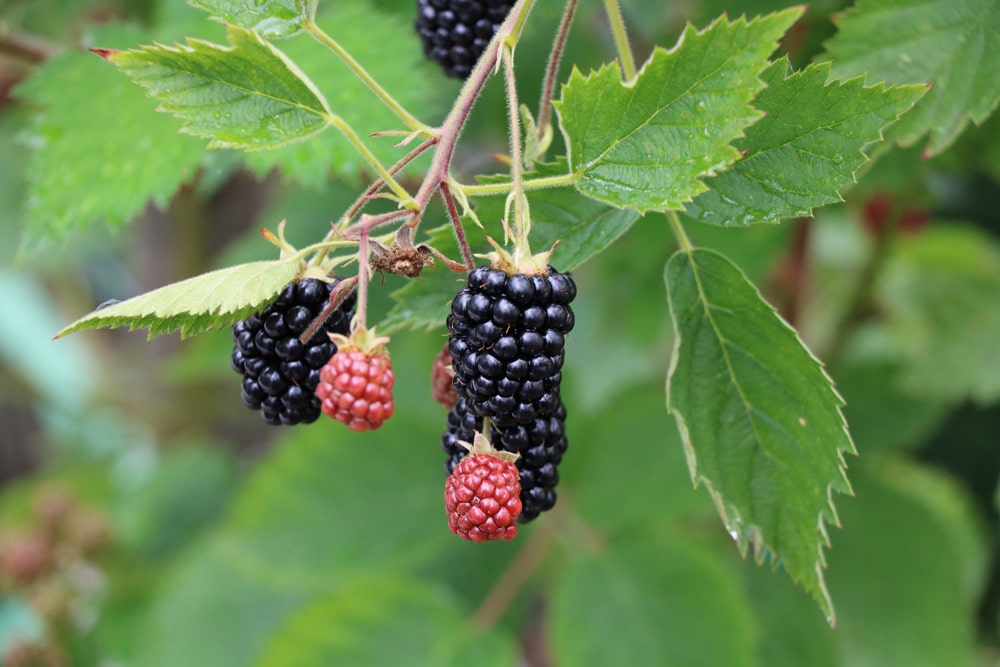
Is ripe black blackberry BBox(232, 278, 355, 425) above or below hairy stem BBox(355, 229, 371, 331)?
below

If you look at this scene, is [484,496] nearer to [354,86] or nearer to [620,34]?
[620,34]

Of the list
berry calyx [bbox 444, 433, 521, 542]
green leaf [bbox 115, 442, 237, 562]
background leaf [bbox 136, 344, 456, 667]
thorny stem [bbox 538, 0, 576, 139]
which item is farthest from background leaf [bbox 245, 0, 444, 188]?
green leaf [bbox 115, 442, 237, 562]

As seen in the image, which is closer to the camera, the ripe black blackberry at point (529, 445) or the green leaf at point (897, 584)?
the ripe black blackberry at point (529, 445)

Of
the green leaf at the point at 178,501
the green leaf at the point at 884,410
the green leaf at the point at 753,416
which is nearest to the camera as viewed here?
the green leaf at the point at 753,416

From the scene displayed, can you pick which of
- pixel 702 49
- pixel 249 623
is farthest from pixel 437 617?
pixel 702 49

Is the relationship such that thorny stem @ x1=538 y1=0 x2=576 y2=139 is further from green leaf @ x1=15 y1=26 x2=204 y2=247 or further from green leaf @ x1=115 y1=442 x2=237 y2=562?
green leaf @ x1=115 y1=442 x2=237 y2=562

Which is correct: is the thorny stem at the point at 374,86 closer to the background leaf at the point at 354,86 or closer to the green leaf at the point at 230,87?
the green leaf at the point at 230,87

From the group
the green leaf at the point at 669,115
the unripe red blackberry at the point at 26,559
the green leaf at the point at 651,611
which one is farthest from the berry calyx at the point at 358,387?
the unripe red blackberry at the point at 26,559
